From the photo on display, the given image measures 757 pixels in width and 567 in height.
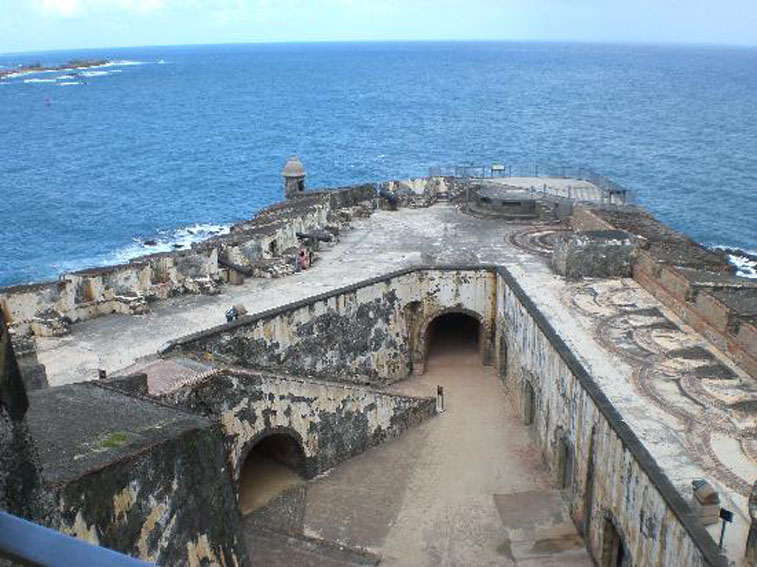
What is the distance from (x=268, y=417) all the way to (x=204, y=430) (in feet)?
31.3

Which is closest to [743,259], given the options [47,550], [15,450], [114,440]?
[114,440]

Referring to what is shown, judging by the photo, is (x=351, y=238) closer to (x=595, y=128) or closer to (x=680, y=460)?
(x=680, y=460)

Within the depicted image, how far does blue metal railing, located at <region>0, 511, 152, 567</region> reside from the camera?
7.81ft

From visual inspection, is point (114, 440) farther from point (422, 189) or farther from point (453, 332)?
point (422, 189)

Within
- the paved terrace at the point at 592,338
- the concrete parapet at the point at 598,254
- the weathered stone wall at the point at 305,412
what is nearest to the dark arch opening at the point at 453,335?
the paved terrace at the point at 592,338

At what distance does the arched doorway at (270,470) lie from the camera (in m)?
21.9

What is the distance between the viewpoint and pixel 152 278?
27.7 metres

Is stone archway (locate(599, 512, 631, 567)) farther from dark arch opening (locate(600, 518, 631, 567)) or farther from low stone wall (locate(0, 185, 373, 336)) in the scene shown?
low stone wall (locate(0, 185, 373, 336))

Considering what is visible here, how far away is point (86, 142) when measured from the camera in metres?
105

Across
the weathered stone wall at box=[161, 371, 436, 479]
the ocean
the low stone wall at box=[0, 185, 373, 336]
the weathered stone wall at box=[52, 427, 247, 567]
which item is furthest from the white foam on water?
the weathered stone wall at box=[52, 427, 247, 567]

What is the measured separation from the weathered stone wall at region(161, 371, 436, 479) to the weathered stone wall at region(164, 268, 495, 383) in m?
1.96

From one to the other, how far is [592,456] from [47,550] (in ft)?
57.9

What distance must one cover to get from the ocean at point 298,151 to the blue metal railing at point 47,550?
52.1 m

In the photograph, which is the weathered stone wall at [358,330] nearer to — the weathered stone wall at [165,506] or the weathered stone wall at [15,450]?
the weathered stone wall at [165,506]
